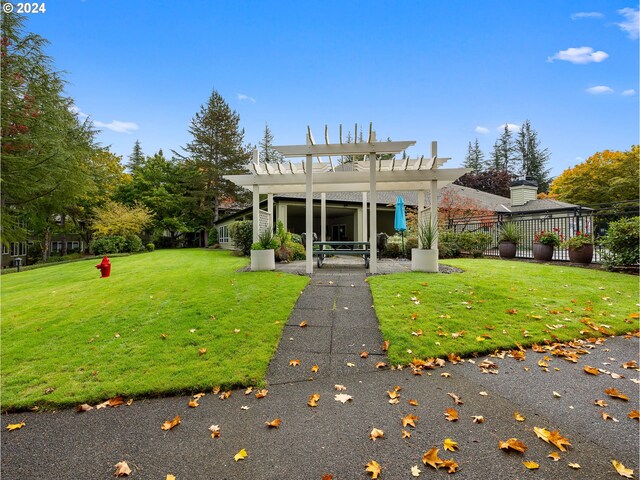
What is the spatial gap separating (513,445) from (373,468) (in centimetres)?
104

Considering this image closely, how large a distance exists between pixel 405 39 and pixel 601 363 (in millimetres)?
10534

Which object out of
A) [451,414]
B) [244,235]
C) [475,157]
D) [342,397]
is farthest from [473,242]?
[475,157]

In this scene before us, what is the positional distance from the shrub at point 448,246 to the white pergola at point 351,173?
2.74 metres

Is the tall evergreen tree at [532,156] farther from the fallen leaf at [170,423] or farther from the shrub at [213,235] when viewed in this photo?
the fallen leaf at [170,423]

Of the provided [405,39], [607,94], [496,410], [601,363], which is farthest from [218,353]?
[607,94]

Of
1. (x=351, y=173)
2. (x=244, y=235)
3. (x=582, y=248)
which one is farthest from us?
(x=244, y=235)

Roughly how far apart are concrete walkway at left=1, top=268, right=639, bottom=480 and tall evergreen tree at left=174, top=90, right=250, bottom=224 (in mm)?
29007

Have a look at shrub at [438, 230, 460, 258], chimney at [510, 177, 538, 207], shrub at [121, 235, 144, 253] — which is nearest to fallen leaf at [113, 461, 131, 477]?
shrub at [438, 230, 460, 258]

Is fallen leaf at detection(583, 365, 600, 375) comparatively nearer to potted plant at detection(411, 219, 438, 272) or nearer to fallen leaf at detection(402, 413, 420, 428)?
fallen leaf at detection(402, 413, 420, 428)

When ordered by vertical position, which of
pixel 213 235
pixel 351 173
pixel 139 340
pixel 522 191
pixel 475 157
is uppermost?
pixel 475 157

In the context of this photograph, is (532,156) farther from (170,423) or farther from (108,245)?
(170,423)

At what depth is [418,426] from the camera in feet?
7.91

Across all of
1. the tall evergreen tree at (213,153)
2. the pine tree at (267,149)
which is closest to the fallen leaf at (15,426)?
the tall evergreen tree at (213,153)

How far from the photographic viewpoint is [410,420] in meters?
2.46
